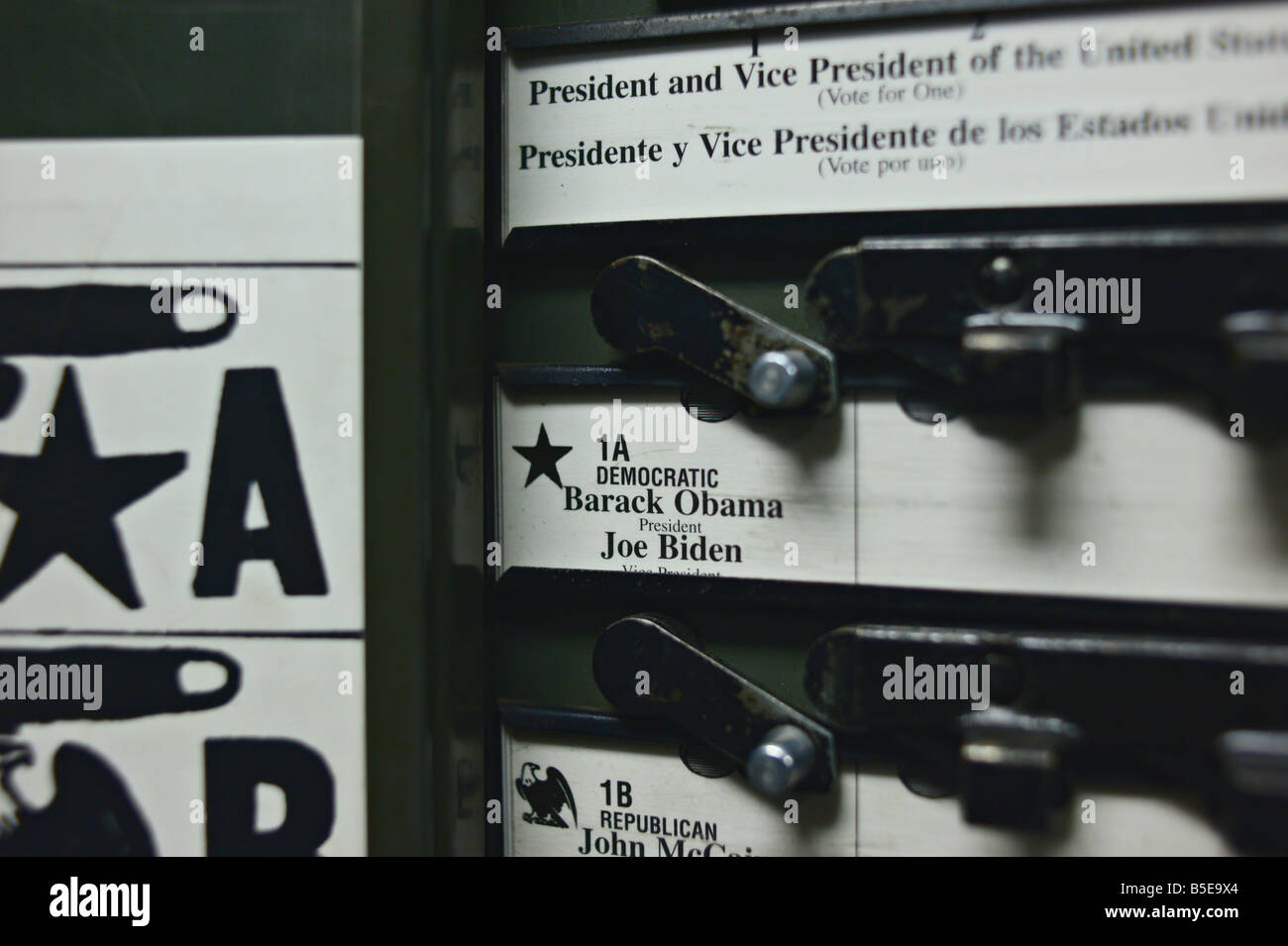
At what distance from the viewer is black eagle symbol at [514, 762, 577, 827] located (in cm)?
94

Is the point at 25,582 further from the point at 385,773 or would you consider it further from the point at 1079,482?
the point at 1079,482

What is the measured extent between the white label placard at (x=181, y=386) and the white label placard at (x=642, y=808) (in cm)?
24

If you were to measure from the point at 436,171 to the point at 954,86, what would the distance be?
1.42 ft

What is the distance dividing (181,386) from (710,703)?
A: 1.72 ft

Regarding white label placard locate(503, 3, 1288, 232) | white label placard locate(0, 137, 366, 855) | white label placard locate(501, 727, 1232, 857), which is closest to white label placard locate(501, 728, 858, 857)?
white label placard locate(501, 727, 1232, 857)

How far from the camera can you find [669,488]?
0.90 m

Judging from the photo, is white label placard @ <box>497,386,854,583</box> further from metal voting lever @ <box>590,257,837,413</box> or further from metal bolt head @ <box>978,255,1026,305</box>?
metal bolt head @ <box>978,255,1026,305</box>

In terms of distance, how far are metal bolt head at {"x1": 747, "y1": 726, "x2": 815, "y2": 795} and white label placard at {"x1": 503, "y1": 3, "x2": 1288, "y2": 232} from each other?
45cm

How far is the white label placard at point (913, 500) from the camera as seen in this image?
77 centimetres

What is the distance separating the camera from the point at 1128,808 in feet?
2.60

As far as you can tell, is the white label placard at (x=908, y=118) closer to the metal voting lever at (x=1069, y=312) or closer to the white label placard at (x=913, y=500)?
the metal voting lever at (x=1069, y=312)

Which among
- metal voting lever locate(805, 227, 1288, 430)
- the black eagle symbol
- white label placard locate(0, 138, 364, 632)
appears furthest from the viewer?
the black eagle symbol

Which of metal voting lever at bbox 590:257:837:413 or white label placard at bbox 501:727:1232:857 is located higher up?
metal voting lever at bbox 590:257:837:413

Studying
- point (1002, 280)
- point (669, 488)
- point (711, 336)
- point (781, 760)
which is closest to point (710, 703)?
point (781, 760)
